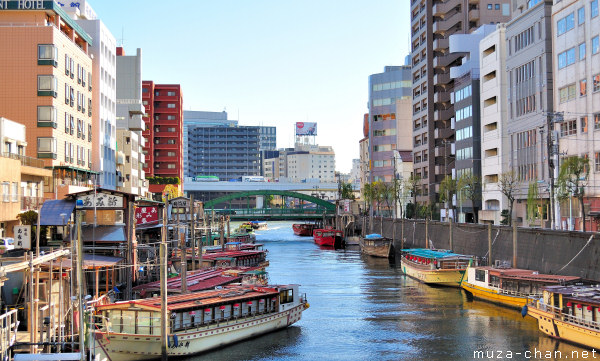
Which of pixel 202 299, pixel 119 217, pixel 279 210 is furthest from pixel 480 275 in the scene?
pixel 279 210

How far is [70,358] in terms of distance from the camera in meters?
26.4

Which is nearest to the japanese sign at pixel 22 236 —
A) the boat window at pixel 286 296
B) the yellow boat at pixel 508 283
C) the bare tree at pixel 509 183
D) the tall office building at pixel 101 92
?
the boat window at pixel 286 296

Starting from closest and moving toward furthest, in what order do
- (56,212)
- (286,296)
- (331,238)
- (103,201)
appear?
1. (286,296)
2. (56,212)
3. (103,201)
4. (331,238)

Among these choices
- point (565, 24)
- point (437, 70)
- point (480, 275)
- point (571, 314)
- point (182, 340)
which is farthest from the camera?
point (437, 70)

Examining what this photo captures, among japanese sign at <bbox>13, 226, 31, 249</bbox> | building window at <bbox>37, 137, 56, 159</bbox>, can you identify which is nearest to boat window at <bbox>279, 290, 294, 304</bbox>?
japanese sign at <bbox>13, 226, 31, 249</bbox>

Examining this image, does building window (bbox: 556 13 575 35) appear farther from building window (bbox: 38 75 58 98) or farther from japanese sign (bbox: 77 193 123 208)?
building window (bbox: 38 75 58 98)

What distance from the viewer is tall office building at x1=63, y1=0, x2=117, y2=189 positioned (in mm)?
85688

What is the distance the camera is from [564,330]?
38.2 meters

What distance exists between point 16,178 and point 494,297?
37348 millimetres

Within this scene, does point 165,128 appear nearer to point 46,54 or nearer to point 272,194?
point 272,194

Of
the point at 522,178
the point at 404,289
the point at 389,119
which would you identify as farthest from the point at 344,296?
the point at 389,119

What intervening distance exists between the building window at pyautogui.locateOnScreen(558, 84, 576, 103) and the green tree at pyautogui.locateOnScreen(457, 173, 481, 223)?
72.3 feet

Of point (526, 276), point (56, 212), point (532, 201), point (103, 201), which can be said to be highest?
point (532, 201)

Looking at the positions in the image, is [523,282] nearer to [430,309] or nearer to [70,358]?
[430,309]
